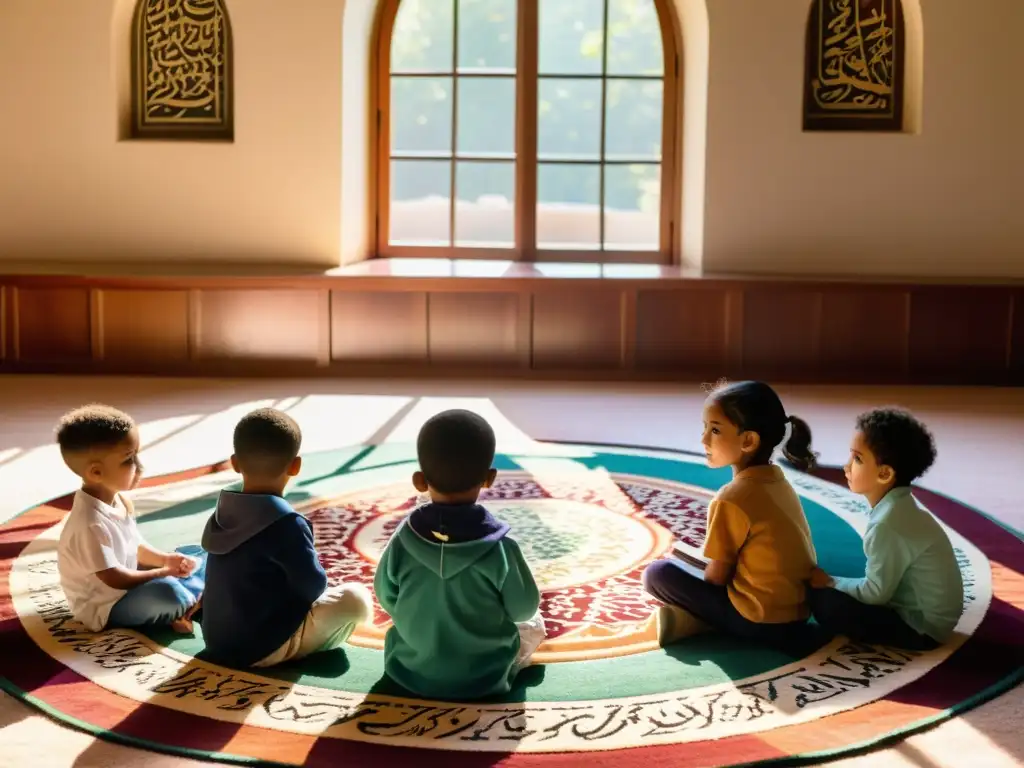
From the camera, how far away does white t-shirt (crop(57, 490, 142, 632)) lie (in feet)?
8.07

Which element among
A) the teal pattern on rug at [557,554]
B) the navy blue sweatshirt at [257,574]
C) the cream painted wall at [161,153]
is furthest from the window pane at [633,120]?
the navy blue sweatshirt at [257,574]

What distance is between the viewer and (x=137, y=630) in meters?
2.56

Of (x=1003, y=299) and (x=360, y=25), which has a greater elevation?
(x=360, y=25)

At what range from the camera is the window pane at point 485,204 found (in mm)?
7344

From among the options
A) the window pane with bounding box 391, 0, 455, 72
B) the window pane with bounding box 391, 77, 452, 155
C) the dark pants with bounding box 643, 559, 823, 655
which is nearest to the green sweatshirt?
the dark pants with bounding box 643, 559, 823, 655

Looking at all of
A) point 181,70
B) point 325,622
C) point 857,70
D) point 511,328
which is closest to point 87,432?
point 325,622

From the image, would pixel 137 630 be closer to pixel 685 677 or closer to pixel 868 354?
pixel 685 677

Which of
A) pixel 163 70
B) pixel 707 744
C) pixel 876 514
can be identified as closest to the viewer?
pixel 707 744

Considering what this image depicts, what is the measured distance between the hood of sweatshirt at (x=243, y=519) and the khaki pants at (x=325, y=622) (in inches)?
8.1

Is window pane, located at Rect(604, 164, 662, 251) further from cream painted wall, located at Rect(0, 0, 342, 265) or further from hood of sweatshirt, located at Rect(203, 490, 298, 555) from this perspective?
hood of sweatshirt, located at Rect(203, 490, 298, 555)

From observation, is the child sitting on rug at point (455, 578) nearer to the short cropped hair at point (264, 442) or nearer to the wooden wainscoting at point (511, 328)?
the short cropped hair at point (264, 442)

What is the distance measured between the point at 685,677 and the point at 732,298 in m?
4.26

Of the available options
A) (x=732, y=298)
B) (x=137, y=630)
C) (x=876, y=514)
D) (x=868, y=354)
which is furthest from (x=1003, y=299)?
(x=137, y=630)

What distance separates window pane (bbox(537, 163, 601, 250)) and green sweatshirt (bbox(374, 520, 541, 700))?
209 inches
